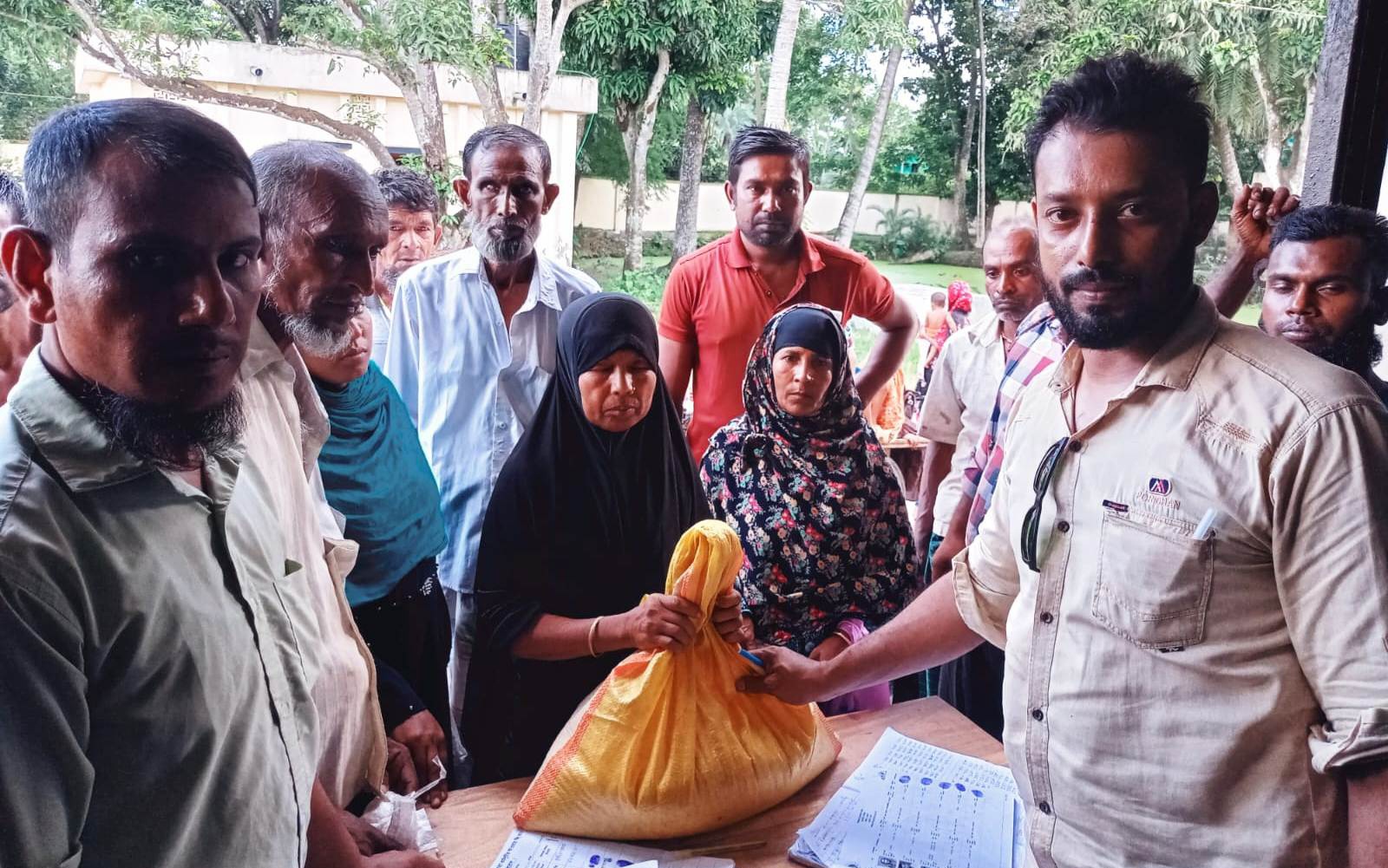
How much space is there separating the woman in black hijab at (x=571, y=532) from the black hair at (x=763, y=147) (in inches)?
55.2

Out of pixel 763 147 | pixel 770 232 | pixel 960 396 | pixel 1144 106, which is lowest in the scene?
pixel 960 396

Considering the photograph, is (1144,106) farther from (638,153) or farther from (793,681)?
(638,153)

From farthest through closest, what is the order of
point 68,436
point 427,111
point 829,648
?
point 427,111 → point 829,648 → point 68,436

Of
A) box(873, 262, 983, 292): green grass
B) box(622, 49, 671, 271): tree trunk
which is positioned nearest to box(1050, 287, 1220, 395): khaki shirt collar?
box(622, 49, 671, 271): tree trunk

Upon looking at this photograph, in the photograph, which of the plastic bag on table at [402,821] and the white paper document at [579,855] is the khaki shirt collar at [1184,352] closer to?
the white paper document at [579,855]

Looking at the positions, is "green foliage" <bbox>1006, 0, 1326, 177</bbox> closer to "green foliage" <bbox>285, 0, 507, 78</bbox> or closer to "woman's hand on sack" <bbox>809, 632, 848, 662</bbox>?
"green foliage" <bbox>285, 0, 507, 78</bbox>

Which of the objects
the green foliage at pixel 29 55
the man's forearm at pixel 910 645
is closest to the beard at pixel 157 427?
the man's forearm at pixel 910 645

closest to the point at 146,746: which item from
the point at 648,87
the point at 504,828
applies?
the point at 504,828

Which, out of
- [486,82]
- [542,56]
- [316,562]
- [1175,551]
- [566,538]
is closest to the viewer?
[1175,551]

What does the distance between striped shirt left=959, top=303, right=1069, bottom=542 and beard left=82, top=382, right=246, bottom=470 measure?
210cm

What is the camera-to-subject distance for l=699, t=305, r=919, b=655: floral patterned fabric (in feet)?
8.17

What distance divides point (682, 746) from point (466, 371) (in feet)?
5.30

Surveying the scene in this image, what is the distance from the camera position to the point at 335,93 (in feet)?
25.6

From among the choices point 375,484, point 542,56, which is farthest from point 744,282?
point 542,56
